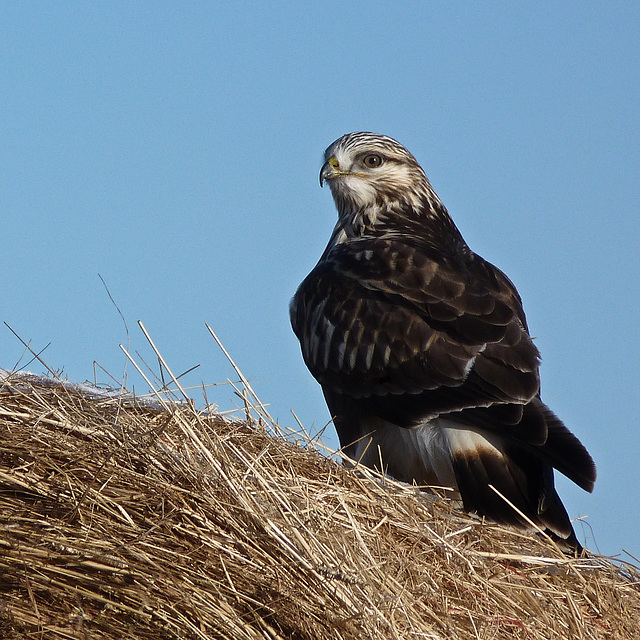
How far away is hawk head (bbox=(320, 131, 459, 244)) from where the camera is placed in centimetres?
571

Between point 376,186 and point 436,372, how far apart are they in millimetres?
1622

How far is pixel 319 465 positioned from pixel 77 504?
3.79ft

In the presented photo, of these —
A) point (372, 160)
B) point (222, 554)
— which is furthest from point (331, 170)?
point (222, 554)

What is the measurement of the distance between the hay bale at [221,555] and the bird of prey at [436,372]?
37cm

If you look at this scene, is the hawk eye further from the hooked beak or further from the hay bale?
the hay bale

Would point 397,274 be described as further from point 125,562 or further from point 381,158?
point 125,562

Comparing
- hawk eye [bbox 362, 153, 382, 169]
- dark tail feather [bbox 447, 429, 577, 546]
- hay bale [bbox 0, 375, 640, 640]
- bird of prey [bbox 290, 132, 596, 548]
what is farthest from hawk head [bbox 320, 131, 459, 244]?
hay bale [bbox 0, 375, 640, 640]

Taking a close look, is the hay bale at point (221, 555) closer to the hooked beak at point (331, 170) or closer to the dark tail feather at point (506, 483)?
the dark tail feather at point (506, 483)

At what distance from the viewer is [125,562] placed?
125 inches

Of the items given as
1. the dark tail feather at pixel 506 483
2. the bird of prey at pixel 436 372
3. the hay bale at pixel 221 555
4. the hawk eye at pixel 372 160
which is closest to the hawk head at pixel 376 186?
the hawk eye at pixel 372 160

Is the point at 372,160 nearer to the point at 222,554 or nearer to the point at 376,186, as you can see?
the point at 376,186

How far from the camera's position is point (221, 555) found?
3.17m

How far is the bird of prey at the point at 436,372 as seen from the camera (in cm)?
420

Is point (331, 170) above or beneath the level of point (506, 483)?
above
